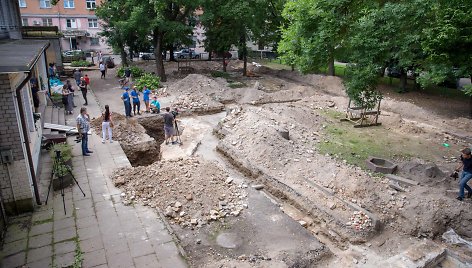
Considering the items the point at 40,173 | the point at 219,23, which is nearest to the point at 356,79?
the point at 40,173

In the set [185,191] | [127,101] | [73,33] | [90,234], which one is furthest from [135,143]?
[73,33]

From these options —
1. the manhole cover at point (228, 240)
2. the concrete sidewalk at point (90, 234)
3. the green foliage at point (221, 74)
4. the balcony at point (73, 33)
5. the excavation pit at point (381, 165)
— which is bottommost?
the manhole cover at point (228, 240)

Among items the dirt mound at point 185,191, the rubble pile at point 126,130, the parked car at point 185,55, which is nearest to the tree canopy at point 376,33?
the dirt mound at point 185,191

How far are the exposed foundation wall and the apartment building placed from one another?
111 feet

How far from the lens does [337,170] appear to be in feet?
34.6

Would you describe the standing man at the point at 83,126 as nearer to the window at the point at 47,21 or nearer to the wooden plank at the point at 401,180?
the wooden plank at the point at 401,180

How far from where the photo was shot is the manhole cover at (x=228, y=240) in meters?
7.52

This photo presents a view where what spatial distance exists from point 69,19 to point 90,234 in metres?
41.1

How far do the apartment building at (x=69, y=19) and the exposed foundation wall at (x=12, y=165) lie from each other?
33.7 m

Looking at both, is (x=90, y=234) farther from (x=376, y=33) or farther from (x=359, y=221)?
(x=376, y=33)

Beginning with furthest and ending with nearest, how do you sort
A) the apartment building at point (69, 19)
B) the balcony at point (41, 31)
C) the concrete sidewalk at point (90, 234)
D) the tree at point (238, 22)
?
the apartment building at point (69, 19)
the tree at point (238, 22)
the balcony at point (41, 31)
the concrete sidewalk at point (90, 234)

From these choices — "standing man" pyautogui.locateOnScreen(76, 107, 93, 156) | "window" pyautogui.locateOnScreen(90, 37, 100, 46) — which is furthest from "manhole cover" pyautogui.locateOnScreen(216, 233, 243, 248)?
"window" pyautogui.locateOnScreen(90, 37, 100, 46)

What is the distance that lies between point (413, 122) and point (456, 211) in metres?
9.02

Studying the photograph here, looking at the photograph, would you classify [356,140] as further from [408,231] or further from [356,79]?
[408,231]
